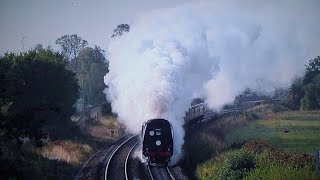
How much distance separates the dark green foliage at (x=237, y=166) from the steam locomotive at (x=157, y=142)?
5445mm

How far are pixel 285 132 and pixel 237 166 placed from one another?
19.7 m

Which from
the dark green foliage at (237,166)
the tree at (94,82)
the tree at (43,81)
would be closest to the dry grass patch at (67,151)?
the tree at (43,81)

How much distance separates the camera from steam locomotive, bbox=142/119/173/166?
84.3 ft

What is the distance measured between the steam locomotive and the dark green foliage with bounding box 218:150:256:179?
544 centimetres

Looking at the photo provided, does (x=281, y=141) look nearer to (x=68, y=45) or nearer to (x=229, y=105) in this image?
(x=229, y=105)

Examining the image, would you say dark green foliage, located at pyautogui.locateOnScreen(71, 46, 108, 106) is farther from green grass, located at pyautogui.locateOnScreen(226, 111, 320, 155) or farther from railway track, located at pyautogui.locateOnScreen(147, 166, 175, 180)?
railway track, located at pyautogui.locateOnScreen(147, 166, 175, 180)

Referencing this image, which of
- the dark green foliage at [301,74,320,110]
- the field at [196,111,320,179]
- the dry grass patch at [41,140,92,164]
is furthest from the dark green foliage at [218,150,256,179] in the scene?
the dark green foliage at [301,74,320,110]

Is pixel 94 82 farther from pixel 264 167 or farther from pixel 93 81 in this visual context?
pixel 264 167

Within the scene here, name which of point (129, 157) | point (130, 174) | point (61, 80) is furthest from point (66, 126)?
point (130, 174)

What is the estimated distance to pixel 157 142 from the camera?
2570cm

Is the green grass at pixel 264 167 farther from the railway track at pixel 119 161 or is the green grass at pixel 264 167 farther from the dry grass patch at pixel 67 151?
the dry grass patch at pixel 67 151

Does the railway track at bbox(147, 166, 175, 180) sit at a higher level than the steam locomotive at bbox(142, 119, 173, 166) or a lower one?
lower

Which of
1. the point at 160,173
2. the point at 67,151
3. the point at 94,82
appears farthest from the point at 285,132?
the point at 94,82

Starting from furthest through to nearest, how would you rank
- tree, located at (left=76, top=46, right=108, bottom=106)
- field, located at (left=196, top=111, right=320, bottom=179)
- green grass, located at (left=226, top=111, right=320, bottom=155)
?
tree, located at (left=76, top=46, right=108, bottom=106)
green grass, located at (left=226, top=111, right=320, bottom=155)
field, located at (left=196, top=111, right=320, bottom=179)
